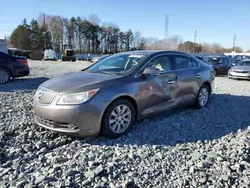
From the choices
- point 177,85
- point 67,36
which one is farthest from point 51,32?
point 177,85

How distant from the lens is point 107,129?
11.6ft

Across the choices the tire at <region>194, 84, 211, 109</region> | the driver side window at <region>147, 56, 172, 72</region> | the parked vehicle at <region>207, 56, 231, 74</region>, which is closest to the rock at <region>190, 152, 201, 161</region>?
the driver side window at <region>147, 56, 172, 72</region>

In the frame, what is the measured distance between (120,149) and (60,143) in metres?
0.99

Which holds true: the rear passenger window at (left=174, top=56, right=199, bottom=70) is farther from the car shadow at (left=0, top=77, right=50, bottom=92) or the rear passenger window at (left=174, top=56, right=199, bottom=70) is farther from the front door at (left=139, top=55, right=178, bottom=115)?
the car shadow at (left=0, top=77, right=50, bottom=92)

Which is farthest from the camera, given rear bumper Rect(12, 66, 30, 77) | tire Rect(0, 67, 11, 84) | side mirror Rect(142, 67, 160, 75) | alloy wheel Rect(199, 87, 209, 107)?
rear bumper Rect(12, 66, 30, 77)

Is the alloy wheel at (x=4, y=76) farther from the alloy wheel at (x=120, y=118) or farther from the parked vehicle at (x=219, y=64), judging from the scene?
the parked vehicle at (x=219, y=64)

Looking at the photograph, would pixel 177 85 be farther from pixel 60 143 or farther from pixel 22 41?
pixel 22 41

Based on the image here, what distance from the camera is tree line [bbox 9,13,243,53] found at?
54156 millimetres

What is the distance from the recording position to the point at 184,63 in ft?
16.8

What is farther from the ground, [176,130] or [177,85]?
[177,85]

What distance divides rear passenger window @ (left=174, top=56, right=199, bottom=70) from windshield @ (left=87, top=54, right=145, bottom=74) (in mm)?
985

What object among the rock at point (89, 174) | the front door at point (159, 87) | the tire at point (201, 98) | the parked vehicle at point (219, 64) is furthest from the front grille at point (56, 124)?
the parked vehicle at point (219, 64)

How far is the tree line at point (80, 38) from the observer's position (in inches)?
2132

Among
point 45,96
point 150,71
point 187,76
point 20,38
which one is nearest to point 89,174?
point 45,96
